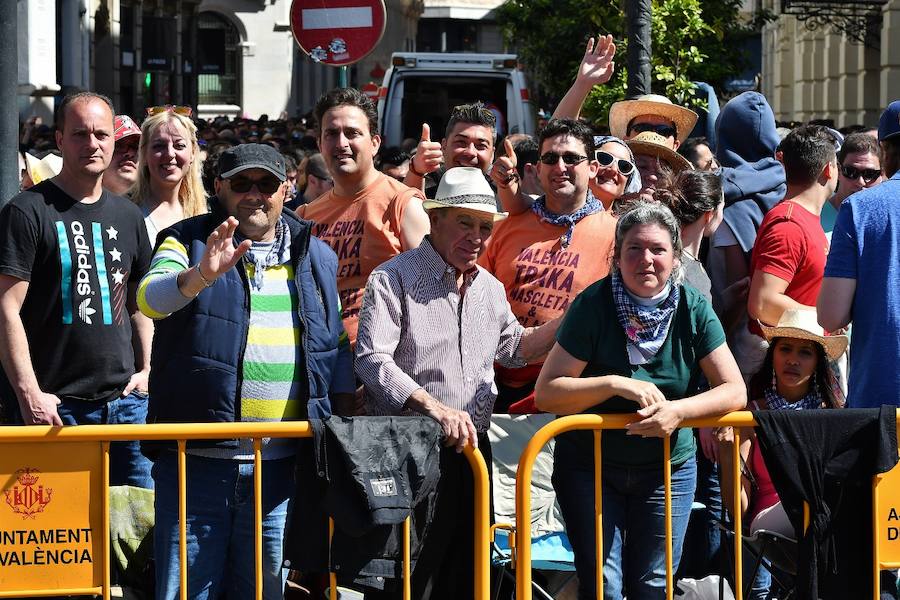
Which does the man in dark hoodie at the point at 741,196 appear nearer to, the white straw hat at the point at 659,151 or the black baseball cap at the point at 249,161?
the white straw hat at the point at 659,151

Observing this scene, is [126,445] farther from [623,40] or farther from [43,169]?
[623,40]

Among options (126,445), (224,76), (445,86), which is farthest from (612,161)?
(224,76)

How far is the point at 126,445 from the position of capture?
226 inches

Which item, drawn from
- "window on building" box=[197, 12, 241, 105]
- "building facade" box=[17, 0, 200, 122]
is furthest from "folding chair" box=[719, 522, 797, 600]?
"window on building" box=[197, 12, 241, 105]

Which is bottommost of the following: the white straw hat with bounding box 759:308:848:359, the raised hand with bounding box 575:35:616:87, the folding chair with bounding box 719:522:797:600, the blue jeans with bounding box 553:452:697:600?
the folding chair with bounding box 719:522:797:600

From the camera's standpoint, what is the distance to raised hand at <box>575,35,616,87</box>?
7.12m

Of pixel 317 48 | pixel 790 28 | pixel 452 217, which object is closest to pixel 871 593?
pixel 452 217

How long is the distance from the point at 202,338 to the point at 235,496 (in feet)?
1.84

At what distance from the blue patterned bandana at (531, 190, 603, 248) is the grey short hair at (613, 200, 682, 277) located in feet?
2.78

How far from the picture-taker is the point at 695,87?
457 inches

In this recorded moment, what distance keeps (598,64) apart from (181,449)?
3.51 m

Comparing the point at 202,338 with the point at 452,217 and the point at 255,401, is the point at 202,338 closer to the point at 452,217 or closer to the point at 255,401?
the point at 255,401

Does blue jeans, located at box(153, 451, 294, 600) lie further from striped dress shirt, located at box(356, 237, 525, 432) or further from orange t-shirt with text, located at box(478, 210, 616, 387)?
orange t-shirt with text, located at box(478, 210, 616, 387)

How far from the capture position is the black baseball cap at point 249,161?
471 centimetres
